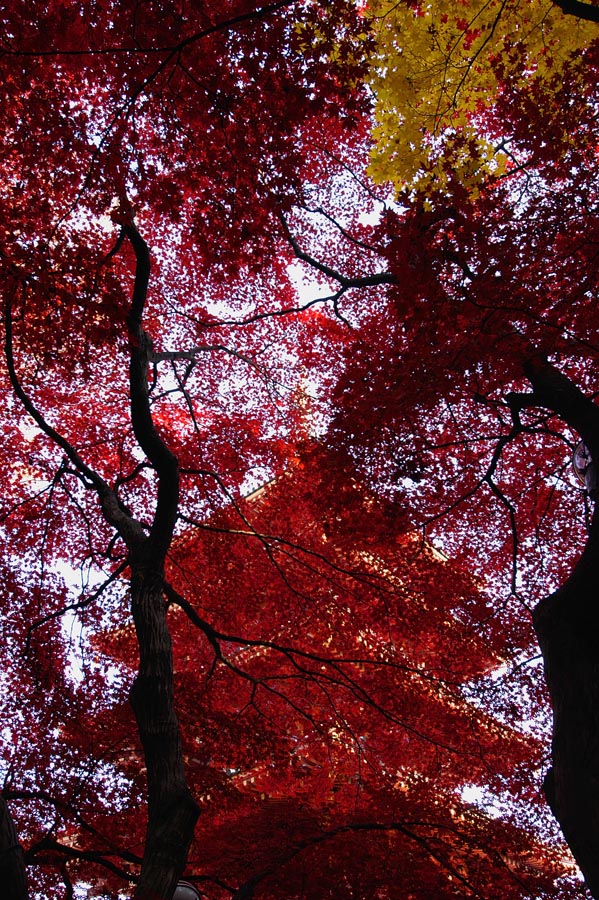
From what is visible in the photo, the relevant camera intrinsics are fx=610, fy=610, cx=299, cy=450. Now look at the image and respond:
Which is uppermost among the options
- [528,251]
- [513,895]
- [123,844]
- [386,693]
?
[528,251]

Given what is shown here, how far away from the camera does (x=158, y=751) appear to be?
16.9 feet

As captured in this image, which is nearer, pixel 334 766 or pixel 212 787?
pixel 212 787

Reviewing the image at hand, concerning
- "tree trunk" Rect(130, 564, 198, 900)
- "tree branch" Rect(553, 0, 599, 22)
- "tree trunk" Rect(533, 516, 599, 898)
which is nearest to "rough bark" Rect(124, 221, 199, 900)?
"tree trunk" Rect(130, 564, 198, 900)

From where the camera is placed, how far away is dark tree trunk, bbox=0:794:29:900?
11.6ft

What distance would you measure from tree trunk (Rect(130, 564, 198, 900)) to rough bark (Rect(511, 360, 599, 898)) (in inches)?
114

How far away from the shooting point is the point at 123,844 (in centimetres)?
972

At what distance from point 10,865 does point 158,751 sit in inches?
65.1

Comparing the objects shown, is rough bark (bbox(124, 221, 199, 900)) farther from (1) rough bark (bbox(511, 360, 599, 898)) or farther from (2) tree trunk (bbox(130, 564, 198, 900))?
(1) rough bark (bbox(511, 360, 599, 898))

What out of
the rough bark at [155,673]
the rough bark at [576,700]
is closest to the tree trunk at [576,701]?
the rough bark at [576,700]

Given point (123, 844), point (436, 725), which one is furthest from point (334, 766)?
point (123, 844)

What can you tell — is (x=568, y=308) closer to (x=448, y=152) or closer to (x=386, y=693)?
(x=448, y=152)

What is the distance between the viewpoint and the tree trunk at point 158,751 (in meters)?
4.44

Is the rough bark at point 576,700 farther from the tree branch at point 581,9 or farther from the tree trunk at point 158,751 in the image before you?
the tree branch at point 581,9

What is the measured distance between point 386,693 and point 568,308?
23.6 ft
